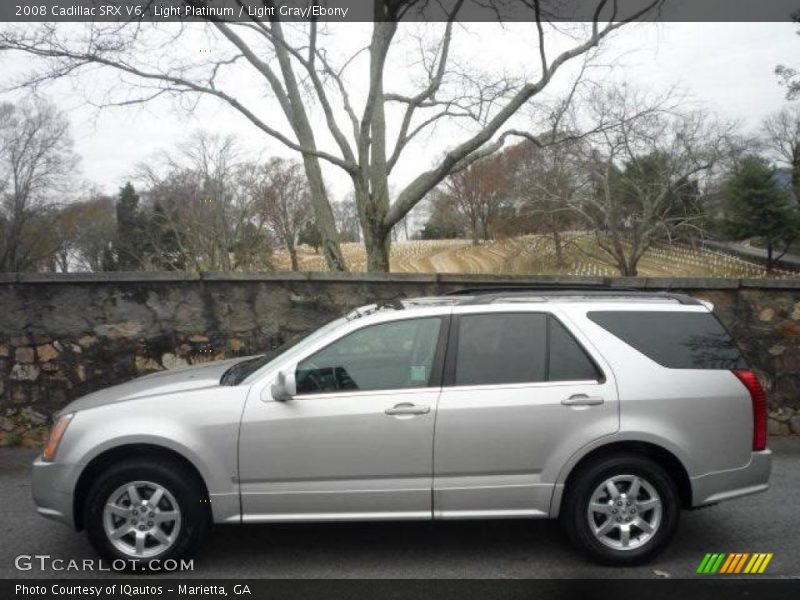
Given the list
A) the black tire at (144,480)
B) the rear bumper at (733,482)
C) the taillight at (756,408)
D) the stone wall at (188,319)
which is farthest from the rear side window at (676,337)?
the stone wall at (188,319)

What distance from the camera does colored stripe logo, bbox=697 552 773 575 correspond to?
4219mm

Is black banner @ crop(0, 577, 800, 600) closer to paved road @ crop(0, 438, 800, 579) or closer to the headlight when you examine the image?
paved road @ crop(0, 438, 800, 579)

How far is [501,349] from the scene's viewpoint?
446 cm

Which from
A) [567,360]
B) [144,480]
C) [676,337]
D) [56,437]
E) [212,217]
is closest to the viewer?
[144,480]

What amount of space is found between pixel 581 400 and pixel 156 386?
102 inches

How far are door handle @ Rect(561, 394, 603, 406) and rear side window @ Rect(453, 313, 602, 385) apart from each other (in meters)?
0.12

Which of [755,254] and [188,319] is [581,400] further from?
[755,254]

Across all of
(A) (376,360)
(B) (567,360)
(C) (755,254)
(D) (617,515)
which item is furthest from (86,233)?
(D) (617,515)

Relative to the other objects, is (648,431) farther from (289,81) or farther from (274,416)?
(289,81)

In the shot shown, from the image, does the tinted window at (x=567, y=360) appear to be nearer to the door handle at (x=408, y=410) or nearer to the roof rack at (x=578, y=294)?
the roof rack at (x=578, y=294)

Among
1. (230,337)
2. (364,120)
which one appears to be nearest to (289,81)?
(364,120)

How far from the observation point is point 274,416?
4223 millimetres

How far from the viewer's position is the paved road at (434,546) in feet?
13.9

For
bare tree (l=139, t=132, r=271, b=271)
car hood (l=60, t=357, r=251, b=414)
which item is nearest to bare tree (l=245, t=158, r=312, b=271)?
bare tree (l=139, t=132, r=271, b=271)
